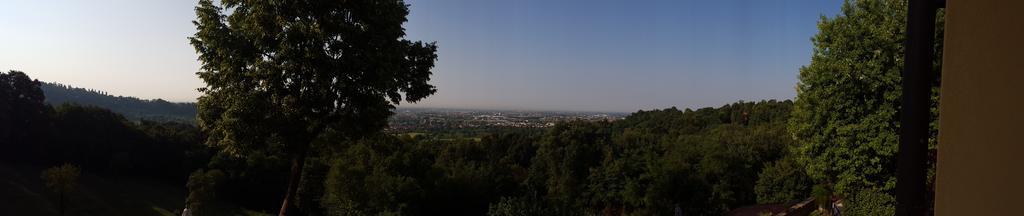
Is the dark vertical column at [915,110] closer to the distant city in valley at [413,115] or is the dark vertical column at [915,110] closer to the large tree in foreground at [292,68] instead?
the large tree in foreground at [292,68]

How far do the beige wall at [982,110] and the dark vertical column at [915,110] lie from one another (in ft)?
0.76

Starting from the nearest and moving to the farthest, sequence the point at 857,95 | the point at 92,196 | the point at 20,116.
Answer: the point at 857,95 < the point at 92,196 < the point at 20,116

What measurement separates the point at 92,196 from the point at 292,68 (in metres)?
39.9

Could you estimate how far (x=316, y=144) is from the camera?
8.09 meters

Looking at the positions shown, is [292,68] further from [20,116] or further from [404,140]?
[20,116]

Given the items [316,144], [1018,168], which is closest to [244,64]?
[316,144]

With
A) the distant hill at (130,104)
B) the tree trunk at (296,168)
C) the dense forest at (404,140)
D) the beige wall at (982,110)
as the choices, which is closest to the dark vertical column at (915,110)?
the beige wall at (982,110)

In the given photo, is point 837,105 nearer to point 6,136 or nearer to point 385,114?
point 385,114

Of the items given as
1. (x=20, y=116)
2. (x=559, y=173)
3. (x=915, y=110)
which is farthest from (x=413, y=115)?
(x=915, y=110)

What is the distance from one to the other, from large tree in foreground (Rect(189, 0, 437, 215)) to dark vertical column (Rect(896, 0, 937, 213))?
640 cm

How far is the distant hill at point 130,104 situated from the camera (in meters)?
102

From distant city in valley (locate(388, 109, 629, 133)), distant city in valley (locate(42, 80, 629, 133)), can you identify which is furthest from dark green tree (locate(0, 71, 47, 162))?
distant city in valley (locate(388, 109, 629, 133))

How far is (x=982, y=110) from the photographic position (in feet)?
5.74

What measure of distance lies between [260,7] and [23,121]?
49976mm
